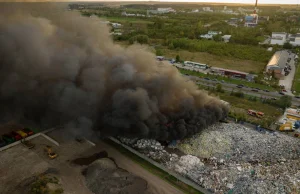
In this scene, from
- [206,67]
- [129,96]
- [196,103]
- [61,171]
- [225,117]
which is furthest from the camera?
[206,67]

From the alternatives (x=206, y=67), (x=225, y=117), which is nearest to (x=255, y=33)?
(x=206, y=67)

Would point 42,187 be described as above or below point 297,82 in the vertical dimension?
below

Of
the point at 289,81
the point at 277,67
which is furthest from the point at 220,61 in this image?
the point at 289,81

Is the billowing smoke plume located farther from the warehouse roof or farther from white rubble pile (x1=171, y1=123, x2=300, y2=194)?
the warehouse roof

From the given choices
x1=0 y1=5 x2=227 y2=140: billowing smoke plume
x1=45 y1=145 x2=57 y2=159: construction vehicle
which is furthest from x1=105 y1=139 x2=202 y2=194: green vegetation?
x1=45 y1=145 x2=57 y2=159: construction vehicle

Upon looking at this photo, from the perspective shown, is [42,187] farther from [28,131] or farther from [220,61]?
[220,61]

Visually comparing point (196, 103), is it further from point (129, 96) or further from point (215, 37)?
point (215, 37)
